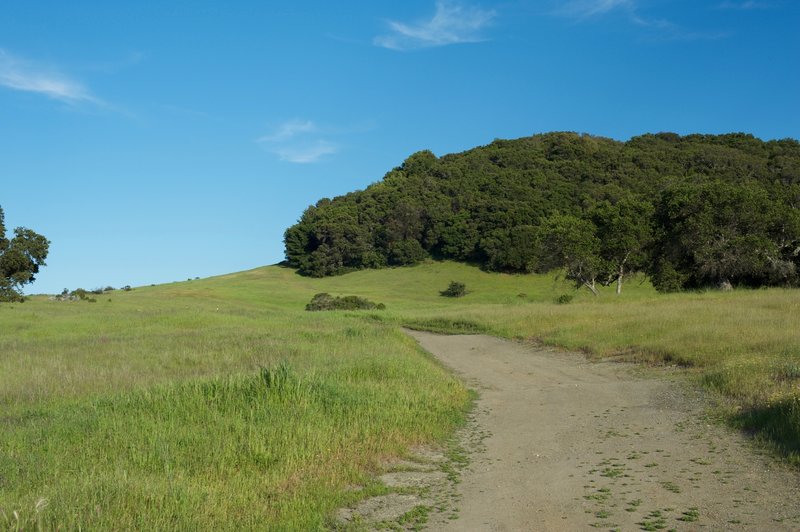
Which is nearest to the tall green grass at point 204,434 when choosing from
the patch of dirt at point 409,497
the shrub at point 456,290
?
the patch of dirt at point 409,497

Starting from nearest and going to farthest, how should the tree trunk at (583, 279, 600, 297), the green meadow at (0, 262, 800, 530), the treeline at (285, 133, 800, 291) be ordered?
the green meadow at (0, 262, 800, 530) → the treeline at (285, 133, 800, 291) → the tree trunk at (583, 279, 600, 297)

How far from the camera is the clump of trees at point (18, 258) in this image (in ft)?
160

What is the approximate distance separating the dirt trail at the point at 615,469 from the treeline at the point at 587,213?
1302 inches

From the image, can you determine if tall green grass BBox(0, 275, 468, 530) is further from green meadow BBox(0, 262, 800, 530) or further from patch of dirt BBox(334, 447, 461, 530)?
patch of dirt BBox(334, 447, 461, 530)

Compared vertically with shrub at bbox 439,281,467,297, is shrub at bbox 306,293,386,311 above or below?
below

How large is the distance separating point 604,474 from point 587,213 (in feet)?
162

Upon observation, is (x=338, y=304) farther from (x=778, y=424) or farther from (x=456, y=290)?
(x=778, y=424)

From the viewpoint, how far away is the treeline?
139 ft

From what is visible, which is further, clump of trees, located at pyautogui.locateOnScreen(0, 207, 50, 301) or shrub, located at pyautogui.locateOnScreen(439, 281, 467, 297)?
shrub, located at pyautogui.locateOnScreen(439, 281, 467, 297)

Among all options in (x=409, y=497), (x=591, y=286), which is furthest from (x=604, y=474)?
(x=591, y=286)

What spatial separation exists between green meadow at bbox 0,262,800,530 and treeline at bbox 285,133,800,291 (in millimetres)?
17304

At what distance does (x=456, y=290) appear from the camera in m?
77.7

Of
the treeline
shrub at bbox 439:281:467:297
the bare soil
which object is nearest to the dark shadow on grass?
the bare soil

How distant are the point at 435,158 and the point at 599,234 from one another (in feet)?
315
